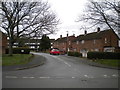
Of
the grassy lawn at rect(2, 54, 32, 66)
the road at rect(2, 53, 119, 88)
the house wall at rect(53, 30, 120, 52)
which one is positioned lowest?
the road at rect(2, 53, 119, 88)

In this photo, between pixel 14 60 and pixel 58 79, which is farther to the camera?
pixel 14 60

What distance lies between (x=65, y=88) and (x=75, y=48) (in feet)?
160

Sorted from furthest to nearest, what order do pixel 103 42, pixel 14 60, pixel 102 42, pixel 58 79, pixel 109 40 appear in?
1. pixel 109 40
2. pixel 103 42
3. pixel 102 42
4. pixel 14 60
5. pixel 58 79

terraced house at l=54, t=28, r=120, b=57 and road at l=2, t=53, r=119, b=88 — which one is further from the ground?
terraced house at l=54, t=28, r=120, b=57

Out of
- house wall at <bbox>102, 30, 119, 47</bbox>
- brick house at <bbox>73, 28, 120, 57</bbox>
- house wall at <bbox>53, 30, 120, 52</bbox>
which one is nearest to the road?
brick house at <bbox>73, 28, 120, 57</bbox>

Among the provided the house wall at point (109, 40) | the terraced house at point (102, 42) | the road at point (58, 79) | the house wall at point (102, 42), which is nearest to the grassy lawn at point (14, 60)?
the road at point (58, 79)

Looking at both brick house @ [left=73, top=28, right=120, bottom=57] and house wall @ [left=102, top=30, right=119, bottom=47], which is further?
house wall @ [left=102, top=30, right=119, bottom=47]

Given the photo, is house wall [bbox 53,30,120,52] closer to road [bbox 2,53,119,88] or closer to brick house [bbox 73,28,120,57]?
brick house [bbox 73,28,120,57]

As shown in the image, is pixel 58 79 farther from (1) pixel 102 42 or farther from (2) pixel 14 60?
(1) pixel 102 42

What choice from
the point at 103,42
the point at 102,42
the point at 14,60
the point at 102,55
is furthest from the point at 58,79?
the point at 103,42

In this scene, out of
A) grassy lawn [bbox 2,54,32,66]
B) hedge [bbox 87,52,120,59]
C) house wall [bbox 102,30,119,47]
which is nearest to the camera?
grassy lawn [bbox 2,54,32,66]

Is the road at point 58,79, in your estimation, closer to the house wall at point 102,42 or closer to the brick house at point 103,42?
the brick house at point 103,42

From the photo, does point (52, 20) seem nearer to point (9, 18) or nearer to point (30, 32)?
point (30, 32)

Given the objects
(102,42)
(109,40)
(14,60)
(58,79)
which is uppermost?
(109,40)
